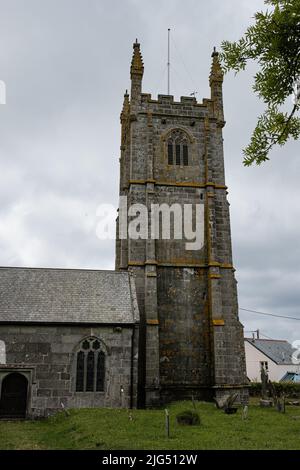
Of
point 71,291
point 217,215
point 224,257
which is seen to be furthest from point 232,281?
point 71,291

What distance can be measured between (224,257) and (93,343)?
10.9 meters

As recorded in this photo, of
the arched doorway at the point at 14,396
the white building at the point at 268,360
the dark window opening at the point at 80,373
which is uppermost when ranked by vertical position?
the white building at the point at 268,360

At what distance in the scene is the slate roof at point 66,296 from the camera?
23.4 metres

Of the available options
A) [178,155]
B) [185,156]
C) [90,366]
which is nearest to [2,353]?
[90,366]

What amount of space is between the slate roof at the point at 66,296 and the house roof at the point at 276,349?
35054 mm

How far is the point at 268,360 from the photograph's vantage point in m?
55.3

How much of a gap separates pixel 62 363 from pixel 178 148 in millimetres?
16762

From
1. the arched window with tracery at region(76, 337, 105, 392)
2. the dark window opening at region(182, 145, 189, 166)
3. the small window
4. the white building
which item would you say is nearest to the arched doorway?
the small window

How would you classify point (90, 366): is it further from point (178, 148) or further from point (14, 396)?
point (178, 148)

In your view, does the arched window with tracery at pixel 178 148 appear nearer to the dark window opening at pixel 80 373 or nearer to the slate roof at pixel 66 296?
the slate roof at pixel 66 296

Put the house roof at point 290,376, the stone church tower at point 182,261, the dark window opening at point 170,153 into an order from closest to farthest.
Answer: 1. the stone church tower at point 182,261
2. the dark window opening at point 170,153
3. the house roof at point 290,376

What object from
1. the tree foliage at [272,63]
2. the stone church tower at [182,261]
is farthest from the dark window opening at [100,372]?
the tree foliage at [272,63]

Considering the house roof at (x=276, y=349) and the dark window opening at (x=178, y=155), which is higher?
the dark window opening at (x=178, y=155)

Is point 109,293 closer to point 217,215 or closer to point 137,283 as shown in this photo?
point 137,283
